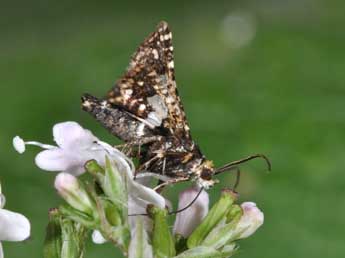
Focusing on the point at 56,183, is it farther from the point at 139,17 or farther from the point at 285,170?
the point at 139,17

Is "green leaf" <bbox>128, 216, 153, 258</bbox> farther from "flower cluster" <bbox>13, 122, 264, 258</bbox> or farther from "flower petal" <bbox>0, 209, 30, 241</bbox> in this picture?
"flower petal" <bbox>0, 209, 30, 241</bbox>

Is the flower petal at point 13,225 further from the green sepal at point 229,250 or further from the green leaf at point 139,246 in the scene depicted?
the green sepal at point 229,250

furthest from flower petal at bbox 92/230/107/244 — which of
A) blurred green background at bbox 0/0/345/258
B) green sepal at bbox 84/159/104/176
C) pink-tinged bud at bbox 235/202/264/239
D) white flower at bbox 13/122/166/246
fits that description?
blurred green background at bbox 0/0/345/258

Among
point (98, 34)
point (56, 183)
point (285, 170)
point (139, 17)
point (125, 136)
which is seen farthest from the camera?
point (139, 17)

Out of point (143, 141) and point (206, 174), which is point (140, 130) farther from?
point (206, 174)

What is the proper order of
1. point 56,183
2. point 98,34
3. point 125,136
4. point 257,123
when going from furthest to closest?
point 98,34
point 257,123
point 125,136
point 56,183

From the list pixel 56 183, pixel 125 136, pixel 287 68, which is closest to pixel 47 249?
pixel 56 183
